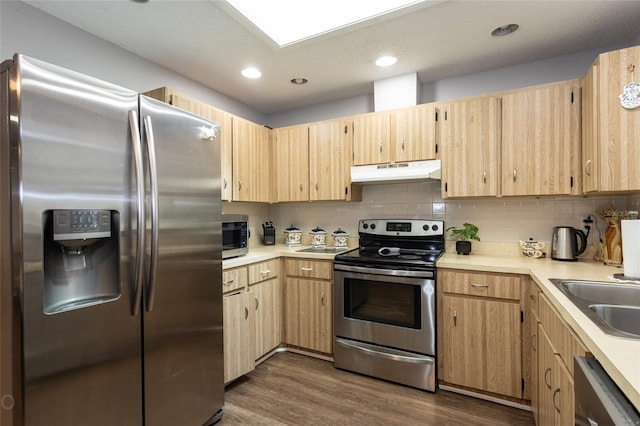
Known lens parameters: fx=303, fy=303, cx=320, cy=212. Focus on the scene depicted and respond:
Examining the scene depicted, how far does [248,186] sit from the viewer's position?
285 cm

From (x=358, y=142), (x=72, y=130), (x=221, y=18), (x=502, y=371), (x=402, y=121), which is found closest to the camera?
(x=72, y=130)

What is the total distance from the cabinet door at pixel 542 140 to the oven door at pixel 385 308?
1.00 metres

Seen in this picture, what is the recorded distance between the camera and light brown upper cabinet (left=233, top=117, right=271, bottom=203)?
2719 mm

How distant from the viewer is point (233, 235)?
2404mm

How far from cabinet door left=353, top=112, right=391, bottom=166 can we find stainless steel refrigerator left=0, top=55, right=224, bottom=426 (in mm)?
1396

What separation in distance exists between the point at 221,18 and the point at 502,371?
9.46 ft

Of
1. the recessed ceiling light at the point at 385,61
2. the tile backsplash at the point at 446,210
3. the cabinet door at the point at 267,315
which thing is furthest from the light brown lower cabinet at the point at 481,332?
the recessed ceiling light at the point at 385,61

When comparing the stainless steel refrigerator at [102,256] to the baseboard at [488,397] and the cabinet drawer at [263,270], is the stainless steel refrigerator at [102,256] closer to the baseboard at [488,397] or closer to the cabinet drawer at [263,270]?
the cabinet drawer at [263,270]

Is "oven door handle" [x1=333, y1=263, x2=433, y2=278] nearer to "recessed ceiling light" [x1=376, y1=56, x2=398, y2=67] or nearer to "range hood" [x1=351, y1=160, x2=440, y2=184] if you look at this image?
"range hood" [x1=351, y1=160, x2=440, y2=184]

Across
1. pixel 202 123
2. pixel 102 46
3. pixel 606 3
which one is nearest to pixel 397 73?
pixel 606 3

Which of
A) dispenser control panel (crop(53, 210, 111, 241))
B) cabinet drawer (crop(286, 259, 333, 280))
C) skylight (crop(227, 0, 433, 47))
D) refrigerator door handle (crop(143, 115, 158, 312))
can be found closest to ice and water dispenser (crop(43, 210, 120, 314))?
dispenser control panel (crop(53, 210, 111, 241))

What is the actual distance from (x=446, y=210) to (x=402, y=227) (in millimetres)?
425

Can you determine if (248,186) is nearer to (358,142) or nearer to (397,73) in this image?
(358,142)

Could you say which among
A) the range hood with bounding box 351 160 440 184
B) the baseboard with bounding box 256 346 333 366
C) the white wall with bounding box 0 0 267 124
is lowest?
the baseboard with bounding box 256 346 333 366
